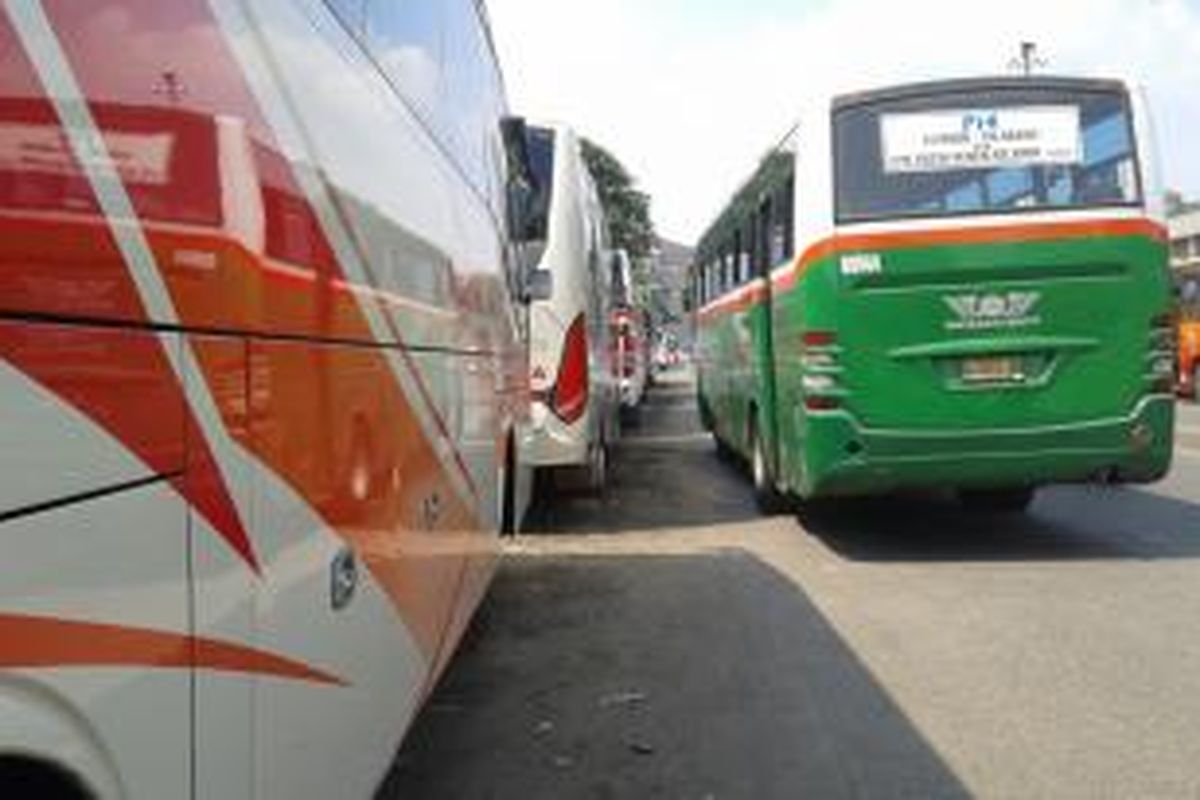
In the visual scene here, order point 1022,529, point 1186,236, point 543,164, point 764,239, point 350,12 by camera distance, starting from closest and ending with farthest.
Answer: point 350,12, point 1022,529, point 764,239, point 543,164, point 1186,236

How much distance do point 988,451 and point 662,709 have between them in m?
4.59

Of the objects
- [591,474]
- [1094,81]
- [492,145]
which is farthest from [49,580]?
[591,474]

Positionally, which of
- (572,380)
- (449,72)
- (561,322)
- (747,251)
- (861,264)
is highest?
(449,72)

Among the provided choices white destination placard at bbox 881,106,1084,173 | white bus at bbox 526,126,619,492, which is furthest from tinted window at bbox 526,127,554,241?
white destination placard at bbox 881,106,1084,173

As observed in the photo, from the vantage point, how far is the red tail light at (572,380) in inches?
557

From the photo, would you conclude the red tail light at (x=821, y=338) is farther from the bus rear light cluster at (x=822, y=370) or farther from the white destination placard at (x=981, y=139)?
the white destination placard at (x=981, y=139)

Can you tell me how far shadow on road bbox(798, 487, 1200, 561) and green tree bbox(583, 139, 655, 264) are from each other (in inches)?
2668

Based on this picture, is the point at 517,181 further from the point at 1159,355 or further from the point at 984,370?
the point at 1159,355

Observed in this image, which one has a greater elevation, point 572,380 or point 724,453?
point 572,380

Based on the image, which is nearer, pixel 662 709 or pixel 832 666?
pixel 662 709

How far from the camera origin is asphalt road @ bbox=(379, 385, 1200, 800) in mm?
6504

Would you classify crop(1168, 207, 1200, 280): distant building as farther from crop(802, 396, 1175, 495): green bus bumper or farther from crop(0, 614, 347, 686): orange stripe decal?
crop(0, 614, 347, 686): orange stripe decal

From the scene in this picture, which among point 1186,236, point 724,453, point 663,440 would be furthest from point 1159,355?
point 1186,236

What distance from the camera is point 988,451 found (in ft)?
37.8
